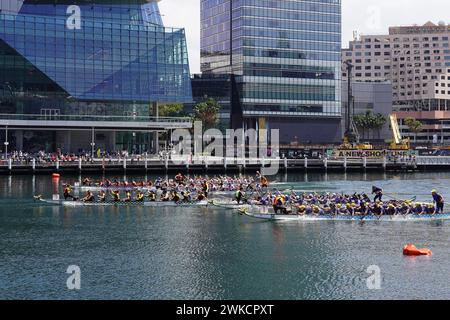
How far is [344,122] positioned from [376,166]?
64.2m

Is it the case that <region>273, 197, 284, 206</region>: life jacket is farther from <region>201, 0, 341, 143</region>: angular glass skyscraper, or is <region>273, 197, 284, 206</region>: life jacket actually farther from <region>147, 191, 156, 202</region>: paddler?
<region>201, 0, 341, 143</region>: angular glass skyscraper

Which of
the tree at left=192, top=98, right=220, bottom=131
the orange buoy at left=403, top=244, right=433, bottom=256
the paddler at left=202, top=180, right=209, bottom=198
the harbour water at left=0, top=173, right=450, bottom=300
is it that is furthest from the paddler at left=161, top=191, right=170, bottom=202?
the tree at left=192, top=98, right=220, bottom=131

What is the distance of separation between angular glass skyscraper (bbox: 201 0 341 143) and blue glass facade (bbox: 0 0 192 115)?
108ft

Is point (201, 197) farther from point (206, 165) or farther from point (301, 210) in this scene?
point (206, 165)

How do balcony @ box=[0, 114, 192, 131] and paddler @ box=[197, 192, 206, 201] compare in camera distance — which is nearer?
paddler @ box=[197, 192, 206, 201]

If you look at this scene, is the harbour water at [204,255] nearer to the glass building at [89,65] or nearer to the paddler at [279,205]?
the paddler at [279,205]

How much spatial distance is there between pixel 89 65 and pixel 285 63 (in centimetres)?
5956

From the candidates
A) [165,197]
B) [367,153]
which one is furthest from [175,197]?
[367,153]

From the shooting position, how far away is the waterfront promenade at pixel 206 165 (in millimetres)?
115438

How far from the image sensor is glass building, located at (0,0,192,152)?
132 metres

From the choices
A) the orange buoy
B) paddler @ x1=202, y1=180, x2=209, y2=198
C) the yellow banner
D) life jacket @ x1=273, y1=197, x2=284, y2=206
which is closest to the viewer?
the orange buoy

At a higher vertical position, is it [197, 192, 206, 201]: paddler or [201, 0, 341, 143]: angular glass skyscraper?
[201, 0, 341, 143]: angular glass skyscraper
